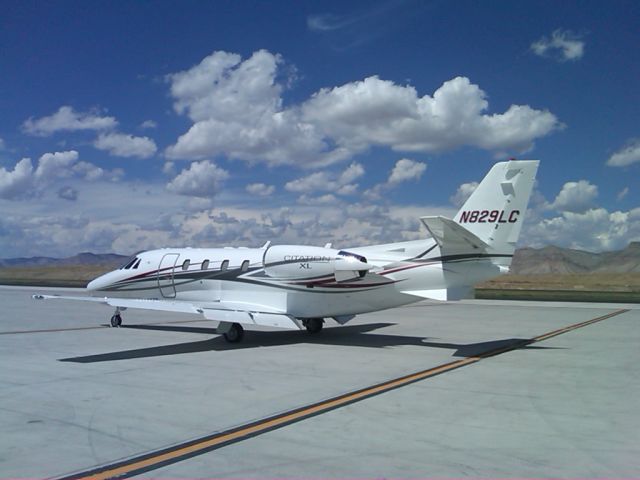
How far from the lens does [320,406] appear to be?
Answer: 9648mm

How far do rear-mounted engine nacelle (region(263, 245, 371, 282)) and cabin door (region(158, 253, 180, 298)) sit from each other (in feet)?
15.0

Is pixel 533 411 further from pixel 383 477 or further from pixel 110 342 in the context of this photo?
pixel 110 342

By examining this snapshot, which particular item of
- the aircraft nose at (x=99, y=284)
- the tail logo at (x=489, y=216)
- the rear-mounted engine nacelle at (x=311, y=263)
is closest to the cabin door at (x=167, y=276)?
the aircraft nose at (x=99, y=284)

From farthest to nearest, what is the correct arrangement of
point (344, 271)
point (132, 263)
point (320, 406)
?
1. point (132, 263)
2. point (344, 271)
3. point (320, 406)

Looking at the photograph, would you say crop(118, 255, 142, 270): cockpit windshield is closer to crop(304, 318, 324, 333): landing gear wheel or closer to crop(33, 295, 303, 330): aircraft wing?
crop(33, 295, 303, 330): aircraft wing

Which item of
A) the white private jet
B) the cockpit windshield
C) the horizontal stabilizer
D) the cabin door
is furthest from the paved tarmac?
the cockpit windshield

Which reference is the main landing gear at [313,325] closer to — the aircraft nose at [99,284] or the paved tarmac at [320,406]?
the paved tarmac at [320,406]

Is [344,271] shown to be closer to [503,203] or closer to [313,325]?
[313,325]

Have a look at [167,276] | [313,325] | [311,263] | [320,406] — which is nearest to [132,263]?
[167,276]

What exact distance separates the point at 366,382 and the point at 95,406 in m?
5.02

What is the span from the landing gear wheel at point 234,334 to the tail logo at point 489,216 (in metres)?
7.35

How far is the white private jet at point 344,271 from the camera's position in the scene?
15.8 m

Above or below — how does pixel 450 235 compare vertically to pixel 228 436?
above

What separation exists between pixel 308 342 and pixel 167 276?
6222 millimetres
